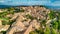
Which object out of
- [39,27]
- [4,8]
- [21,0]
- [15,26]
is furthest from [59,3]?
[15,26]

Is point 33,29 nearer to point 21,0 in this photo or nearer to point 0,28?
point 0,28

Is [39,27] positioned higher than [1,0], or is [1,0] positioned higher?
[1,0]

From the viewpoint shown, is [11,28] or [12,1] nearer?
[11,28]

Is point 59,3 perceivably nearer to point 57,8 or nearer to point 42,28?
point 57,8

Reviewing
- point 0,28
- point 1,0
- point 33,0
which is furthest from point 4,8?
point 0,28

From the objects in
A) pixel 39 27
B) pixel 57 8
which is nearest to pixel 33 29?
pixel 39 27

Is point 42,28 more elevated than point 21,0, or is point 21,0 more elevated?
point 21,0

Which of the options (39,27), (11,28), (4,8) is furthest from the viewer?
(4,8)

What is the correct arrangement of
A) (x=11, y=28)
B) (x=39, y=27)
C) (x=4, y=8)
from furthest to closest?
(x=4, y=8), (x=39, y=27), (x=11, y=28)
